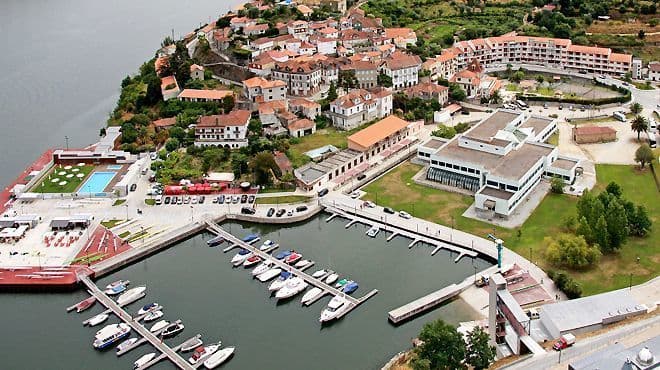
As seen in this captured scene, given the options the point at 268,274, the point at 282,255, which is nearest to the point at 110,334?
the point at 268,274

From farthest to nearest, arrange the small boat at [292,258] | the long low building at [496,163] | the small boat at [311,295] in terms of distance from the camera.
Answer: the long low building at [496,163] < the small boat at [292,258] < the small boat at [311,295]

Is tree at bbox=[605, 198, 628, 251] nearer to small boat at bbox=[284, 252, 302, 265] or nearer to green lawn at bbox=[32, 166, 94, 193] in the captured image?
small boat at bbox=[284, 252, 302, 265]

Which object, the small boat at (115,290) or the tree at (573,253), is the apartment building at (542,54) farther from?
the small boat at (115,290)

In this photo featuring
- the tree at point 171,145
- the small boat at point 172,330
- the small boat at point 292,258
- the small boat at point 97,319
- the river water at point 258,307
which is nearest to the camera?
the river water at point 258,307

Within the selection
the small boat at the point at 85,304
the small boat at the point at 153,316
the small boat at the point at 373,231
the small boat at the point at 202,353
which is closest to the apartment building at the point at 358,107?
the small boat at the point at 373,231

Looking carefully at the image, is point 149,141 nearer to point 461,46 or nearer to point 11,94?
point 11,94

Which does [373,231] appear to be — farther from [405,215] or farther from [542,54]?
[542,54]
